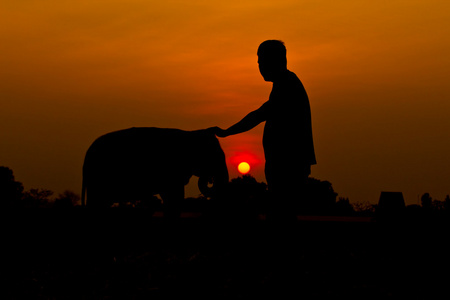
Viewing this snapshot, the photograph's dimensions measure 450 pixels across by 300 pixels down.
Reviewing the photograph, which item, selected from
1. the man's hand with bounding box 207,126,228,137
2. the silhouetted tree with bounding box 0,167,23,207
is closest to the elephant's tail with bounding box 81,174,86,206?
the man's hand with bounding box 207,126,228,137

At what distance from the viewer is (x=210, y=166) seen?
9.68 m

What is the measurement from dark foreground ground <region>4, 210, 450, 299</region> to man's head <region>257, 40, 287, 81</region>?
1.51 metres

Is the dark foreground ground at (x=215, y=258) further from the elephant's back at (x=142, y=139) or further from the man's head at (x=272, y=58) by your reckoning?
the man's head at (x=272, y=58)

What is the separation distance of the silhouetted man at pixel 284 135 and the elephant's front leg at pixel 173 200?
2.86 metres

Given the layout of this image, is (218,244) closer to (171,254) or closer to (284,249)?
(171,254)

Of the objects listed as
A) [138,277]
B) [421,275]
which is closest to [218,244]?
[138,277]

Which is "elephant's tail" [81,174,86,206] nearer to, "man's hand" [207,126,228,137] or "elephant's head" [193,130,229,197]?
"elephant's head" [193,130,229,197]

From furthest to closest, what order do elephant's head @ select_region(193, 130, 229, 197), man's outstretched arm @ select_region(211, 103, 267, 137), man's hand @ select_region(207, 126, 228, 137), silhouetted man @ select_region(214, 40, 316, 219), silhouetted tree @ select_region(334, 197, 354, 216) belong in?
silhouetted tree @ select_region(334, 197, 354, 216) < elephant's head @ select_region(193, 130, 229, 197) < man's hand @ select_region(207, 126, 228, 137) < man's outstretched arm @ select_region(211, 103, 267, 137) < silhouetted man @ select_region(214, 40, 316, 219)

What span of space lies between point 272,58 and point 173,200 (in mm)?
3378

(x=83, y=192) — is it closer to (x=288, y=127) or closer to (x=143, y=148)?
(x=143, y=148)

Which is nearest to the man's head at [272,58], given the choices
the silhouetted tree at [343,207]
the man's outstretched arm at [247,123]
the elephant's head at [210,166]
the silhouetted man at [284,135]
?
the silhouetted man at [284,135]

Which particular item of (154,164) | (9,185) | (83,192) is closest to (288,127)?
(154,164)

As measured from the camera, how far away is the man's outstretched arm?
7.43 metres

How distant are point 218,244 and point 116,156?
2.03 meters
